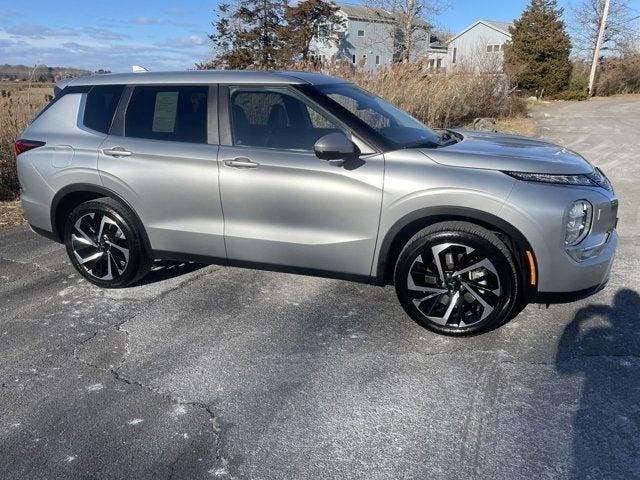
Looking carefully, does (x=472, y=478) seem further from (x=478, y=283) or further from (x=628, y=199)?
(x=628, y=199)

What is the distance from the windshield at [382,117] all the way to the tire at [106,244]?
1.93 m

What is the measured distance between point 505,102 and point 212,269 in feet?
53.3

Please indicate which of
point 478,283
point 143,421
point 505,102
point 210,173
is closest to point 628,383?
point 478,283

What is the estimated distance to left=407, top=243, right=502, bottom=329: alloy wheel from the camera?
340 cm

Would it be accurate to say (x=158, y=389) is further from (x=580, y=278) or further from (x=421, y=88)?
(x=421, y=88)

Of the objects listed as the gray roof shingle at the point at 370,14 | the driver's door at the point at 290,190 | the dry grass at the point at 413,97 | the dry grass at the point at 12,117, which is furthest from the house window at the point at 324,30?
the driver's door at the point at 290,190

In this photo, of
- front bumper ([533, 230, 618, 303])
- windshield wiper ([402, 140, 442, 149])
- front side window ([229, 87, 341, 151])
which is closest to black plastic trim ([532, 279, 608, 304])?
front bumper ([533, 230, 618, 303])

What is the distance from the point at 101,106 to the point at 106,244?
1150 millimetres

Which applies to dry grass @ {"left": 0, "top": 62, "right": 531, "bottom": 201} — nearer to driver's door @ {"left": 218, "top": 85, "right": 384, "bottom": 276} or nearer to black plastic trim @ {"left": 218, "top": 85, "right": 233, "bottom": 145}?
black plastic trim @ {"left": 218, "top": 85, "right": 233, "bottom": 145}

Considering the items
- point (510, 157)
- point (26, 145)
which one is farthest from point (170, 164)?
point (510, 157)

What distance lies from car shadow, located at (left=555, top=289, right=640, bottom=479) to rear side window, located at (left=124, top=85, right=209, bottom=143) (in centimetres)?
300

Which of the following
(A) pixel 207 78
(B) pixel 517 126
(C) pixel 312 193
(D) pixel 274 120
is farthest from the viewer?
(B) pixel 517 126

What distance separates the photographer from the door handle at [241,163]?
3762 mm

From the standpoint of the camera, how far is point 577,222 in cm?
321
